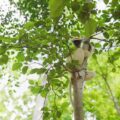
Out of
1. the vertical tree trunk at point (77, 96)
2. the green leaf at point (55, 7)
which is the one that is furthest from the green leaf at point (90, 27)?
the vertical tree trunk at point (77, 96)

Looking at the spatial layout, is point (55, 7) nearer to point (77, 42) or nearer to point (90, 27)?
point (90, 27)

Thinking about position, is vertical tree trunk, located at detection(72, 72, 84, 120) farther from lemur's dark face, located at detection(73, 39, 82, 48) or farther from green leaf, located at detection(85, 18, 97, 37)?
green leaf, located at detection(85, 18, 97, 37)

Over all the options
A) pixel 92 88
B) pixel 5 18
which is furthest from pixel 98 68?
pixel 5 18

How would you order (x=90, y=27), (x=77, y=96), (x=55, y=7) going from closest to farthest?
(x=55, y=7)
(x=90, y=27)
(x=77, y=96)

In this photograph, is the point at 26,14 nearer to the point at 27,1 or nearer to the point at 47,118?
the point at 27,1

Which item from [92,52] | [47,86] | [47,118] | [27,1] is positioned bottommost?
[47,118]

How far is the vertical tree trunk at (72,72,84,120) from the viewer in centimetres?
183

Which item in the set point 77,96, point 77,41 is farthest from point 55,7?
point 77,41

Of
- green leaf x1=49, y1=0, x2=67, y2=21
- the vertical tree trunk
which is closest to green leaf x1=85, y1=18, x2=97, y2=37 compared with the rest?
green leaf x1=49, y1=0, x2=67, y2=21

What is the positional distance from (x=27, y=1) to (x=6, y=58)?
3.91 m

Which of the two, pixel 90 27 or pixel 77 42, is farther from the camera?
pixel 77 42

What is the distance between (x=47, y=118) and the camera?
2090mm

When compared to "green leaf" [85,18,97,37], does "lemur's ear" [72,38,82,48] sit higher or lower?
higher

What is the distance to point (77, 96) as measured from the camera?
1891 millimetres
